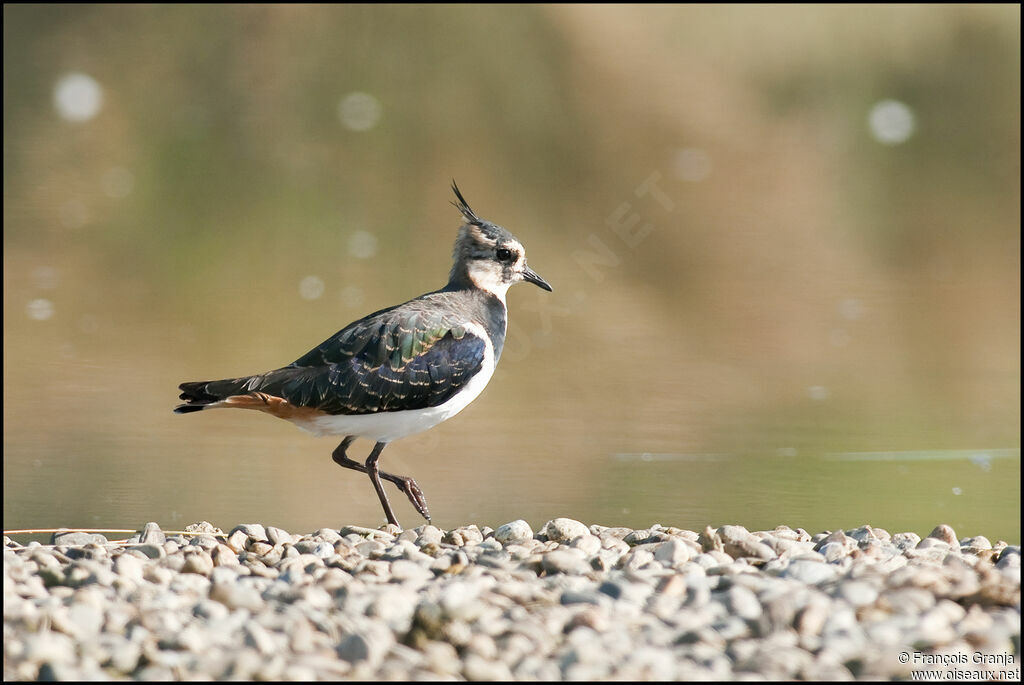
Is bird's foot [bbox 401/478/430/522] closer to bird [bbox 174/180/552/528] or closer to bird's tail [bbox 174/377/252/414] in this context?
bird [bbox 174/180/552/528]

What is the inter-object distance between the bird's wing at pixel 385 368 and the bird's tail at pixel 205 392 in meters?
0.06

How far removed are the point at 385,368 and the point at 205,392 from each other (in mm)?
686

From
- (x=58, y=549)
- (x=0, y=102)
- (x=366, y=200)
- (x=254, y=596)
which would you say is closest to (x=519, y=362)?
(x=366, y=200)

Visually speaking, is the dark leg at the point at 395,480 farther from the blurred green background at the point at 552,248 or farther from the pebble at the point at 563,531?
the pebble at the point at 563,531

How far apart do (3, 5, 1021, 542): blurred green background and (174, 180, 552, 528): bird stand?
61 cm

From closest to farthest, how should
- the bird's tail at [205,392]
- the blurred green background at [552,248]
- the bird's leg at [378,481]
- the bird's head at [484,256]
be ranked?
the bird's tail at [205,392] < the bird's leg at [378,481] < the bird's head at [484,256] < the blurred green background at [552,248]

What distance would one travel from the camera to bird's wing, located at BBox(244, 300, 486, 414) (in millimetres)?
5305

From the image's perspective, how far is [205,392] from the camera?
5184mm

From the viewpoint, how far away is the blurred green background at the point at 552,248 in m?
6.65

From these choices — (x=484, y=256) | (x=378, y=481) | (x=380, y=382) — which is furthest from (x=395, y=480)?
(x=484, y=256)

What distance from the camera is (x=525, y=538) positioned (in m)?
5.07

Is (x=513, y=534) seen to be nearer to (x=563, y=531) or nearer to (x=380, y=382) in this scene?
(x=563, y=531)

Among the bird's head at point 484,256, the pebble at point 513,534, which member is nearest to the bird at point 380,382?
the bird's head at point 484,256

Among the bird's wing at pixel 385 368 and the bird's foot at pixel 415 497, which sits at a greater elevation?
the bird's wing at pixel 385 368
